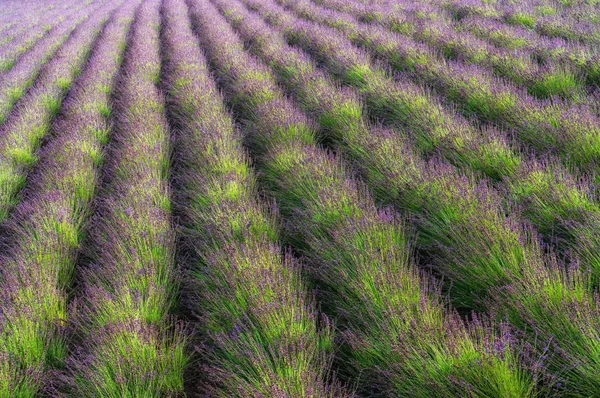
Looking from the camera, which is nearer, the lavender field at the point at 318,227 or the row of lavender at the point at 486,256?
the row of lavender at the point at 486,256

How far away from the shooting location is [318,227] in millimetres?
2848

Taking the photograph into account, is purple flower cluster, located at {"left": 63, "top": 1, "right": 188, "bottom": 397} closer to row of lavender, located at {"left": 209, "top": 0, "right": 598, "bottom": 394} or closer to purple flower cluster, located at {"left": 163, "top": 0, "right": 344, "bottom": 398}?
purple flower cluster, located at {"left": 163, "top": 0, "right": 344, "bottom": 398}

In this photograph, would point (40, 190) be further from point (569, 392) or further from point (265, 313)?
point (569, 392)

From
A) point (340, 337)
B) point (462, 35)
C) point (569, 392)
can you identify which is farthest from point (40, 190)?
point (462, 35)


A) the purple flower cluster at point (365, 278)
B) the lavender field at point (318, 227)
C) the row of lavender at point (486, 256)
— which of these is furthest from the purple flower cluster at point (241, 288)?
the row of lavender at point (486, 256)

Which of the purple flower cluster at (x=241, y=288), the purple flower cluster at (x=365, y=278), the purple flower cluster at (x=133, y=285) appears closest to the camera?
the purple flower cluster at (x=365, y=278)

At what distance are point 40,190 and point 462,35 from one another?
5.13 meters

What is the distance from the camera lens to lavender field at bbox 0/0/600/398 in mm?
1884

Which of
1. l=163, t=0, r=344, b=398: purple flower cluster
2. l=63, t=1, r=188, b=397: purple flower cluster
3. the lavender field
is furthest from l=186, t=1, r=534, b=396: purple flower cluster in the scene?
l=63, t=1, r=188, b=397: purple flower cluster

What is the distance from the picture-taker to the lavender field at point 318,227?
6.18 feet

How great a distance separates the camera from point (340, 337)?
2.22 m

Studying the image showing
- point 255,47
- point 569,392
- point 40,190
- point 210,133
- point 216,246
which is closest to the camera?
point 569,392

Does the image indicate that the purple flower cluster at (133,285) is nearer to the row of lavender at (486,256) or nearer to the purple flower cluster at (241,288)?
the purple flower cluster at (241,288)

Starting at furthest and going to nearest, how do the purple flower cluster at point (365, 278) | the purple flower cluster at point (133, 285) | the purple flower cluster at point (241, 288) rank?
the purple flower cluster at point (133, 285)
the purple flower cluster at point (241, 288)
the purple flower cluster at point (365, 278)
